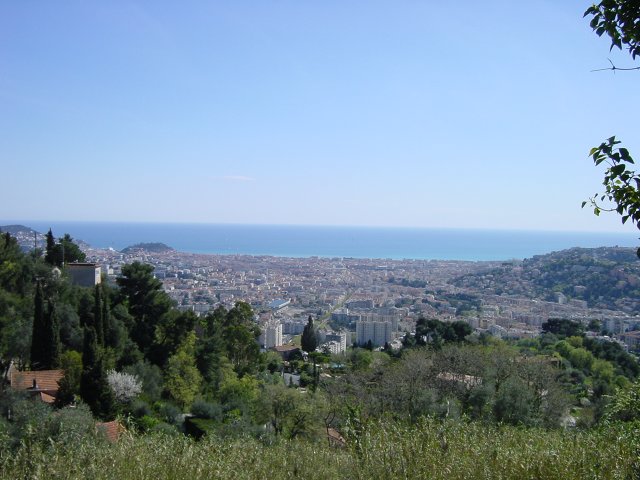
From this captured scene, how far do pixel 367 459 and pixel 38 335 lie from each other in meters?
11.4

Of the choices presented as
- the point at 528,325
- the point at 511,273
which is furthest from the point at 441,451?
the point at 511,273

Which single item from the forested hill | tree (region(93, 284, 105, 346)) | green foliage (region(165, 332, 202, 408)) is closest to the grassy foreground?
tree (region(93, 284, 105, 346))

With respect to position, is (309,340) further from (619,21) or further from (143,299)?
(619,21)

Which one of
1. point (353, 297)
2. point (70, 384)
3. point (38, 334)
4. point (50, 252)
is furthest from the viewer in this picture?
point (353, 297)

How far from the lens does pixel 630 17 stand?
8.35 ft

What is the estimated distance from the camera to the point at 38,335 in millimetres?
13211

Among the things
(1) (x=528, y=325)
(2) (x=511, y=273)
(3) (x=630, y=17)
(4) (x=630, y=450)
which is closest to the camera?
(3) (x=630, y=17)

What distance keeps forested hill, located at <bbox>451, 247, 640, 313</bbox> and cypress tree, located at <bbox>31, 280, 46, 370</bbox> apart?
28.7m

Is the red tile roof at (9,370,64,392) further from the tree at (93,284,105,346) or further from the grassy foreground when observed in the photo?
the grassy foreground

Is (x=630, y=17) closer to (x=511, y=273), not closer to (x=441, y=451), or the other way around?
(x=441, y=451)

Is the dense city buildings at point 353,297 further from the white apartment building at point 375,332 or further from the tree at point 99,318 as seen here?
the tree at point 99,318

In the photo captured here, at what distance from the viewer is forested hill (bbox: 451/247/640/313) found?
39.7 m

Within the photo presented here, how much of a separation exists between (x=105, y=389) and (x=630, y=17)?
35.9 ft

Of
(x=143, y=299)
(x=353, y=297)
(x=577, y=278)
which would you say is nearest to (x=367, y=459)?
(x=143, y=299)
